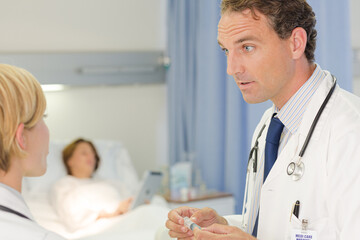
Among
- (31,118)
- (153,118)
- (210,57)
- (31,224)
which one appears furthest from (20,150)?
(153,118)

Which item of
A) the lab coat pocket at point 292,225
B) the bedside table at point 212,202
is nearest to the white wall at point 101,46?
the bedside table at point 212,202

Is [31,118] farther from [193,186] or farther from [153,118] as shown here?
[153,118]

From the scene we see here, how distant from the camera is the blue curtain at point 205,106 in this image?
3777 millimetres

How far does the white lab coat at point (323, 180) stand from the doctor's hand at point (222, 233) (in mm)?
138

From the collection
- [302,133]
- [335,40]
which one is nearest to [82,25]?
[335,40]

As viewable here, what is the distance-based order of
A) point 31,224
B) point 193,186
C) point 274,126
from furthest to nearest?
1. point 193,186
2. point 274,126
3. point 31,224

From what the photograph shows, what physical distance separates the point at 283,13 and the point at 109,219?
7.41ft

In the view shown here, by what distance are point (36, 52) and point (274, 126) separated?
2.93 m

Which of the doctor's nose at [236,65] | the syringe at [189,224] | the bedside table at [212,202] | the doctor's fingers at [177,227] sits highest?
the doctor's nose at [236,65]

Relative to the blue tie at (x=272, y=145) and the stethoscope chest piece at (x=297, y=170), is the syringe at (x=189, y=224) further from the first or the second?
the stethoscope chest piece at (x=297, y=170)

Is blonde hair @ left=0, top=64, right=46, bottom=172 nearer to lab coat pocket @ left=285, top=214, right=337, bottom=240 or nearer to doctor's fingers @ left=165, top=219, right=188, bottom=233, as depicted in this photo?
doctor's fingers @ left=165, top=219, right=188, bottom=233

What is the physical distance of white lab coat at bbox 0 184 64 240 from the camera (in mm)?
1182

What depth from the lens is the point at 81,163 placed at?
3740 mm

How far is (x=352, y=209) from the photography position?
1.24 metres
